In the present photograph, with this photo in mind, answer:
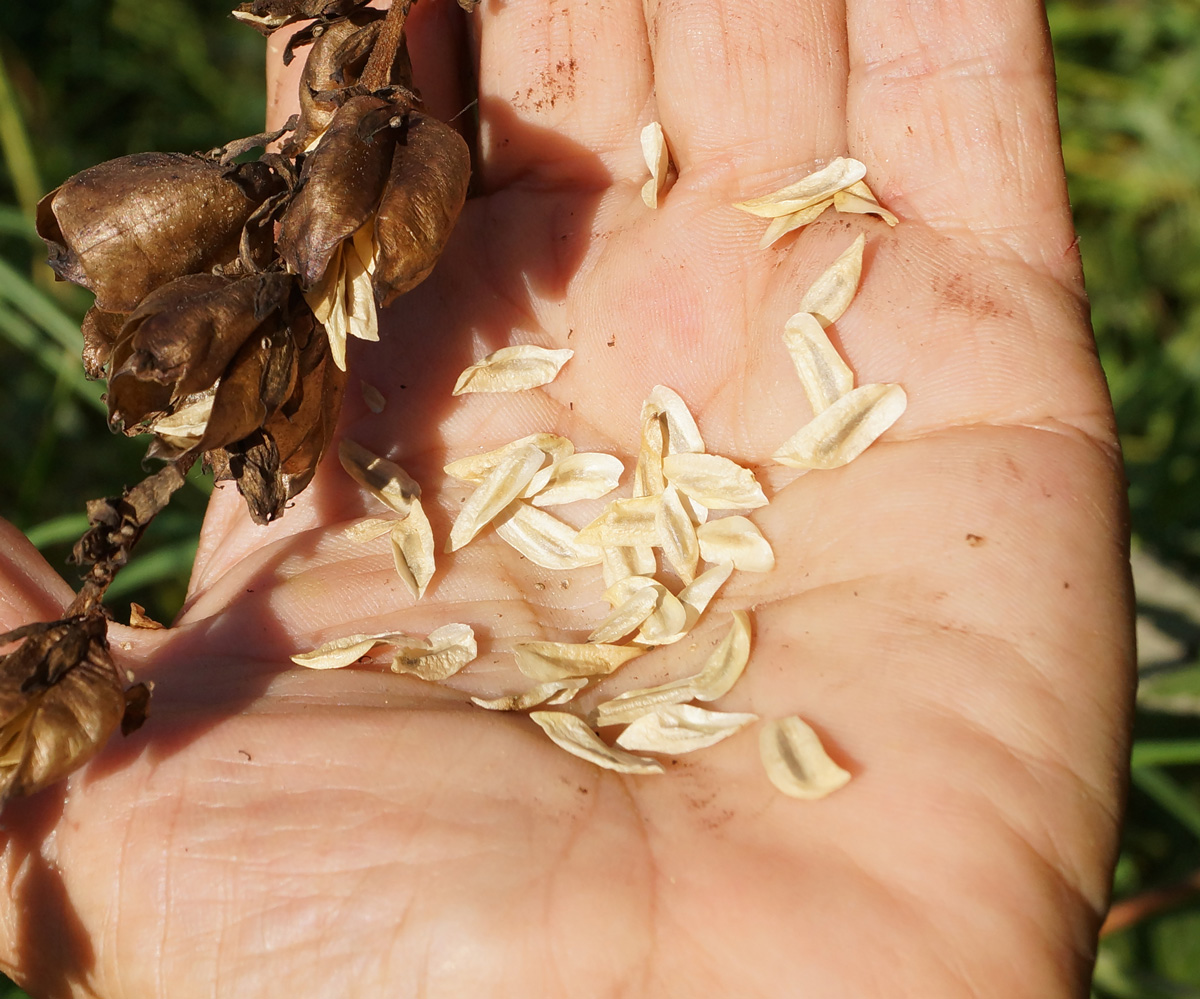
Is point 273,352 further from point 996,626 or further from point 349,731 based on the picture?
point 996,626

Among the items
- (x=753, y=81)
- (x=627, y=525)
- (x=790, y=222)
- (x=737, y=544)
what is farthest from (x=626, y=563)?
(x=753, y=81)

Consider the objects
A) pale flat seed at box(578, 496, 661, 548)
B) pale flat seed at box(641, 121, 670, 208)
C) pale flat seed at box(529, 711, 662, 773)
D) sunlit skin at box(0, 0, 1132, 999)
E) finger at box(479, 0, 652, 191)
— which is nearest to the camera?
sunlit skin at box(0, 0, 1132, 999)

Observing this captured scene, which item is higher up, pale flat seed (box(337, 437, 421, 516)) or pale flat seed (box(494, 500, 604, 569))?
pale flat seed (box(337, 437, 421, 516))

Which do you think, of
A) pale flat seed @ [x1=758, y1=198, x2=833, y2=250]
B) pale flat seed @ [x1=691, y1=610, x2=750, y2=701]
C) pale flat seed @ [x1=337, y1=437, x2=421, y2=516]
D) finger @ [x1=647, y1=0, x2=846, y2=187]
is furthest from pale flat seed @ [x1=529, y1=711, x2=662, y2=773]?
finger @ [x1=647, y1=0, x2=846, y2=187]

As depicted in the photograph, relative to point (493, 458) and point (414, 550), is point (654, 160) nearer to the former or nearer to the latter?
point (493, 458)

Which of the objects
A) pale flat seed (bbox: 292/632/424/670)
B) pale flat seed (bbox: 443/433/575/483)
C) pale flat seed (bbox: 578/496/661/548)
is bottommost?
pale flat seed (bbox: 578/496/661/548)

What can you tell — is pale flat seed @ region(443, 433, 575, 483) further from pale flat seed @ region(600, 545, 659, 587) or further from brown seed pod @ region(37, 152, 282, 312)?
brown seed pod @ region(37, 152, 282, 312)

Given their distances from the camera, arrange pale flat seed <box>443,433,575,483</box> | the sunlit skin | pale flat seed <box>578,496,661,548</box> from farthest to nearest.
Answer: pale flat seed <box>443,433,575,483</box>, pale flat seed <box>578,496,661,548</box>, the sunlit skin

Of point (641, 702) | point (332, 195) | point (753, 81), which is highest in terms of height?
point (332, 195)
